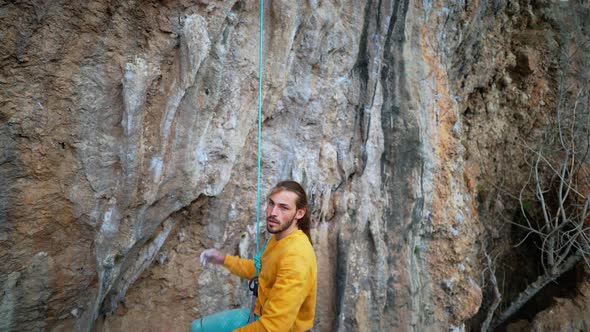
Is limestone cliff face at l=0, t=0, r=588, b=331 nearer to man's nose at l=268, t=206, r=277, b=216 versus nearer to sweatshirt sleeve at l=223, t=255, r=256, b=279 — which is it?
sweatshirt sleeve at l=223, t=255, r=256, b=279

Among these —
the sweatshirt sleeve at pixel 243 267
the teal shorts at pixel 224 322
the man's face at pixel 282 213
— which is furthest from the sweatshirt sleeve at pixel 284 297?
the sweatshirt sleeve at pixel 243 267

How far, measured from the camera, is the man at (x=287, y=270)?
170 centimetres

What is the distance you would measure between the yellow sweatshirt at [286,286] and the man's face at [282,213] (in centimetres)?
5

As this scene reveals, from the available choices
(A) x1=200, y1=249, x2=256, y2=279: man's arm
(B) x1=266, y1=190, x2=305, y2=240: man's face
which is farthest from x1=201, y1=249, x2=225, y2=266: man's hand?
(B) x1=266, y1=190, x2=305, y2=240: man's face

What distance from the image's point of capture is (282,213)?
6.43 feet

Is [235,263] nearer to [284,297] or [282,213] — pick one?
[282,213]

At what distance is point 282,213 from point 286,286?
378 mm

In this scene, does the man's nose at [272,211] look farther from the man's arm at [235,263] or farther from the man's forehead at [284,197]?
the man's arm at [235,263]

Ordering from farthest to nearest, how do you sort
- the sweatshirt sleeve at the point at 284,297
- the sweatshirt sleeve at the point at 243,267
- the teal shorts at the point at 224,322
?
1. the sweatshirt sleeve at the point at 243,267
2. the teal shorts at the point at 224,322
3. the sweatshirt sleeve at the point at 284,297

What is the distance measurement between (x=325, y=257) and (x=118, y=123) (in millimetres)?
2198

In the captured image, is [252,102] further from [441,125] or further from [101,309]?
[441,125]

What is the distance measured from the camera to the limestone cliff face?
2.34m

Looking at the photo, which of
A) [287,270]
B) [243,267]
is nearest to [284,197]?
[287,270]

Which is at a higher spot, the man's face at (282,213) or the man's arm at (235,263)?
the man's face at (282,213)
